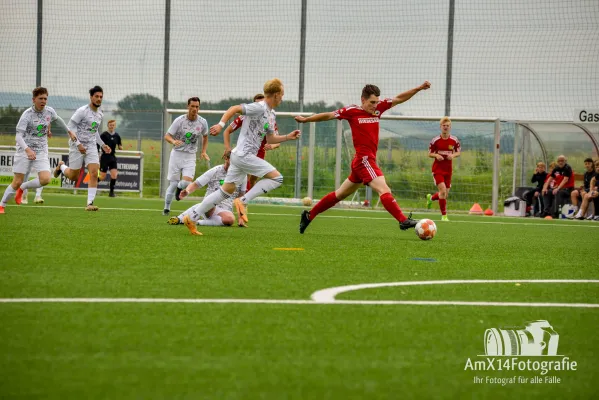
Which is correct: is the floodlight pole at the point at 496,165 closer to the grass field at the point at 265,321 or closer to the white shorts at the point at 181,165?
the white shorts at the point at 181,165

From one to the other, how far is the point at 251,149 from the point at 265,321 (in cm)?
669

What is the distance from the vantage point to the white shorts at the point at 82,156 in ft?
52.5

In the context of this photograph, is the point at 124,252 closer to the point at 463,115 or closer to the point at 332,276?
the point at 332,276

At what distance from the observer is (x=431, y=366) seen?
12.4 feet

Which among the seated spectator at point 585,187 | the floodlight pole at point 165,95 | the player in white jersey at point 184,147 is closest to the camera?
the player in white jersey at point 184,147

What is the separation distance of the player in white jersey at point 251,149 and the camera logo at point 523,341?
6.29 metres

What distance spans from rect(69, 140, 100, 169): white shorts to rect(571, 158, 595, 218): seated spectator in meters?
11.9

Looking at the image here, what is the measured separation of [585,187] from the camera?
22.0 m

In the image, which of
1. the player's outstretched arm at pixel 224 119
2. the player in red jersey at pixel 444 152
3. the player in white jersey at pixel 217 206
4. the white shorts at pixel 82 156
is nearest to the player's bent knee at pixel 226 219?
the player in white jersey at pixel 217 206

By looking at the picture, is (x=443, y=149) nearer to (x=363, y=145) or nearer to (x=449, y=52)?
(x=449, y=52)

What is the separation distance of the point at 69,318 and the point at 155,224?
817 cm

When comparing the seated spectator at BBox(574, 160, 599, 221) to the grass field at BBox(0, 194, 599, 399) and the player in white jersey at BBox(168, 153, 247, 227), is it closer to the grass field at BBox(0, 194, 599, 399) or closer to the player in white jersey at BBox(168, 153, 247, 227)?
the player in white jersey at BBox(168, 153, 247, 227)

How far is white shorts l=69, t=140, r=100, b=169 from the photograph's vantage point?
1602cm

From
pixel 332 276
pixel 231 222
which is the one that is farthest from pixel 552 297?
pixel 231 222
